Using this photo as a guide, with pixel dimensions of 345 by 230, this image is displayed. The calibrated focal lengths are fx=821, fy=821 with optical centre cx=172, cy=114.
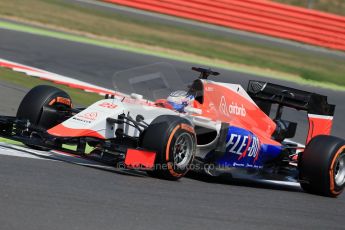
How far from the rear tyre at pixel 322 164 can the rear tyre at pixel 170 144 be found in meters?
1.52

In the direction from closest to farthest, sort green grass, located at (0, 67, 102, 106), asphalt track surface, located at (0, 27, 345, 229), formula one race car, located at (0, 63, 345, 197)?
asphalt track surface, located at (0, 27, 345, 229)
formula one race car, located at (0, 63, 345, 197)
green grass, located at (0, 67, 102, 106)

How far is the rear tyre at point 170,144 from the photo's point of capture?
25.5ft

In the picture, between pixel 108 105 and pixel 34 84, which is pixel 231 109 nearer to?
pixel 108 105

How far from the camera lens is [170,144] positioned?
7.81m

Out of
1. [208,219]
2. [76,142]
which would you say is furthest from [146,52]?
[208,219]

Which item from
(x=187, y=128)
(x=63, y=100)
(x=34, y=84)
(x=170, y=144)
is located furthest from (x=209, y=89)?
(x=34, y=84)

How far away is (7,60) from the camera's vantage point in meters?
15.7

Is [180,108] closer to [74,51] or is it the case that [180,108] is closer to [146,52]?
[74,51]

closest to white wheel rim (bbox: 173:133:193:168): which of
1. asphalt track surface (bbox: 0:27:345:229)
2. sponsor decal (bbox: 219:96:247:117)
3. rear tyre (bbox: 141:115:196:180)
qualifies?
rear tyre (bbox: 141:115:196:180)

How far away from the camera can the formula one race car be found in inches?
311

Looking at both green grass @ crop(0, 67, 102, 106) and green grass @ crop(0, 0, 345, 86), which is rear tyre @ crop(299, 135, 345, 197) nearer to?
green grass @ crop(0, 67, 102, 106)

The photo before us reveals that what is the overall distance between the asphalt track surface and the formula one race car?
20 centimetres

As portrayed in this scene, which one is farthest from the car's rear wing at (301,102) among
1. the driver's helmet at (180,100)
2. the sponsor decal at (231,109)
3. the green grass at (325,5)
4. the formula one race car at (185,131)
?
the green grass at (325,5)

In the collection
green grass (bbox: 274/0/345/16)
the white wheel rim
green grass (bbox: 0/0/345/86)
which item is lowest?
the white wheel rim
